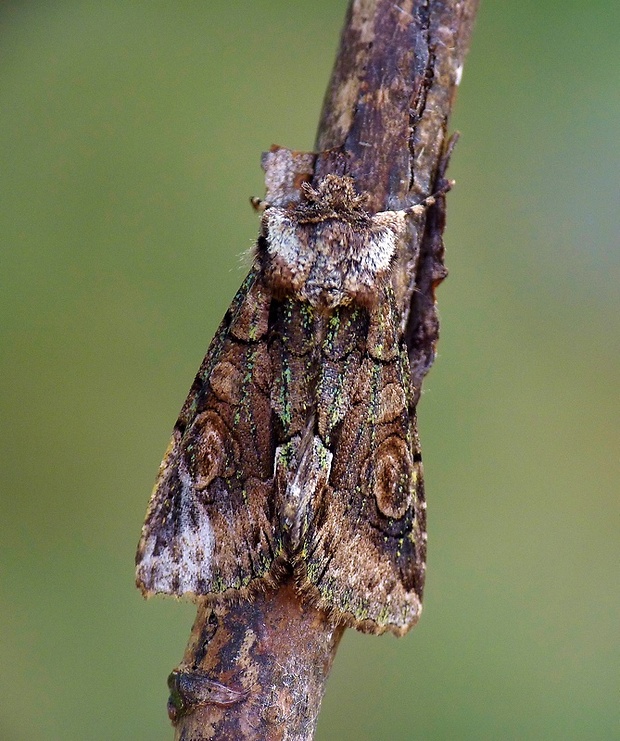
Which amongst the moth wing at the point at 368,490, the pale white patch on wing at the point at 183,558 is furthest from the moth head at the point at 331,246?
the pale white patch on wing at the point at 183,558

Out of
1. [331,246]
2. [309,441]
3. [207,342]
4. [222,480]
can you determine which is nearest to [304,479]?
[309,441]

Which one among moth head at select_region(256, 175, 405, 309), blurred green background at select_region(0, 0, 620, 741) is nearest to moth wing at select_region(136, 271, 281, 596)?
moth head at select_region(256, 175, 405, 309)

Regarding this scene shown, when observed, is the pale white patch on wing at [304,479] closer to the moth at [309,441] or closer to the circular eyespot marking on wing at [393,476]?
the moth at [309,441]

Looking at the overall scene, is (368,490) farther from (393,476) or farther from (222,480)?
(222,480)

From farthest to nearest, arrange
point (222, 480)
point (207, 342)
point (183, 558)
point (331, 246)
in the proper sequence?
point (207, 342) < point (331, 246) < point (222, 480) < point (183, 558)

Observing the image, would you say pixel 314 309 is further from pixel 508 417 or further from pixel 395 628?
pixel 508 417

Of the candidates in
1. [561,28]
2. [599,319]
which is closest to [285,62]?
[561,28]
